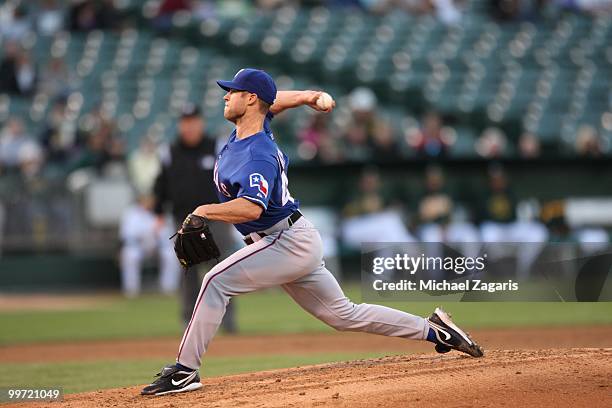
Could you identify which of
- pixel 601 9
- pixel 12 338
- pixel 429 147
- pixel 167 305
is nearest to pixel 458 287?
pixel 12 338

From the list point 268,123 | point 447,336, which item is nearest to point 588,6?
point 447,336

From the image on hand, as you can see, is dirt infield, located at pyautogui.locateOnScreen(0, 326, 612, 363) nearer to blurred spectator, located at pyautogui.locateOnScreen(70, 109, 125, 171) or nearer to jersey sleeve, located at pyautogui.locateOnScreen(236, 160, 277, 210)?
jersey sleeve, located at pyautogui.locateOnScreen(236, 160, 277, 210)

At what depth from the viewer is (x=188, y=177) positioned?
9.95 metres

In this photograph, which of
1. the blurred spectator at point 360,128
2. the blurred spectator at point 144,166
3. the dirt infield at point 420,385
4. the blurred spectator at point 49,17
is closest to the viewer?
the dirt infield at point 420,385

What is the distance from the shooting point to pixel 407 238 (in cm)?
1531

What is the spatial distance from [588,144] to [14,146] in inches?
344

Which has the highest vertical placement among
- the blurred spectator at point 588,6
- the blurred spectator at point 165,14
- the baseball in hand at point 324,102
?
the blurred spectator at point 165,14

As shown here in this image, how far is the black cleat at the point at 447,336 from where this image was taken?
21.2ft

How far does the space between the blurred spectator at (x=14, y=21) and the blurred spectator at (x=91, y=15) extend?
0.81 metres

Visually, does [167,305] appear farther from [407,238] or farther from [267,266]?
[267,266]

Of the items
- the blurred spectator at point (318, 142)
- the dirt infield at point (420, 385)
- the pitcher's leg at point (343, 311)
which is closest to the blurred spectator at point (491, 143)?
the blurred spectator at point (318, 142)

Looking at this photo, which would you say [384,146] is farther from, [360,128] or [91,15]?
[91,15]

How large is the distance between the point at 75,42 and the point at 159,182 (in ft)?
33.2

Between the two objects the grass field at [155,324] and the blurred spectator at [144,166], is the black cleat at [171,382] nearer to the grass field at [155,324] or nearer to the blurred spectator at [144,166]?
the grass field at [155,324]
